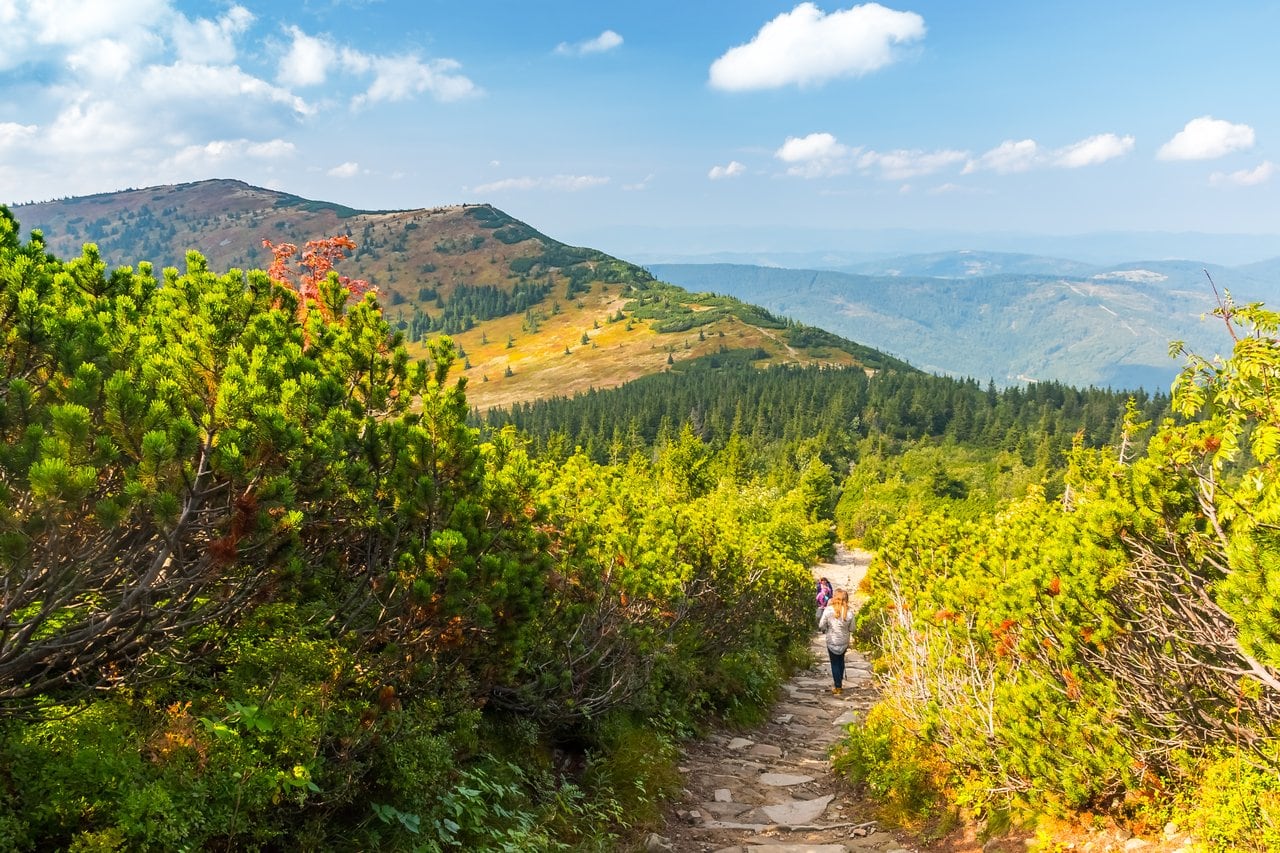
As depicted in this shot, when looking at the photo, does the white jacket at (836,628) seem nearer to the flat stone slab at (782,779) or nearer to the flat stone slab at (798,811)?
the flat stone slab at (782,779)

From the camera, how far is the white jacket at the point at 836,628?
1404 cm

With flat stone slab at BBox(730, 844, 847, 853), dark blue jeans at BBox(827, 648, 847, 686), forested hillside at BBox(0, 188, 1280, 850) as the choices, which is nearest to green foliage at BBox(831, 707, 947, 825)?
forested hillside at BBox(0, 188, 1280, 850)

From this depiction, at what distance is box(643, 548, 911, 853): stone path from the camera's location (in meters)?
7.68

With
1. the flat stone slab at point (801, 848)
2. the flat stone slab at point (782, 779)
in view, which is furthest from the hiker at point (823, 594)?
the flat stone slab at point (801, 848)

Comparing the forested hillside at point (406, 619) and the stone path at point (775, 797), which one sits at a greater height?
the forested hillside at point (406, 619)

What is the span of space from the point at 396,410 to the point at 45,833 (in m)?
3.20

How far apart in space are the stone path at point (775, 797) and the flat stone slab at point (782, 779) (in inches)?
0.5

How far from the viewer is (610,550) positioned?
9.40 m

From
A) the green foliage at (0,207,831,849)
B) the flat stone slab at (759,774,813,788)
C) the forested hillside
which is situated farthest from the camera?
the flat stone slab at (759,774,813,788)

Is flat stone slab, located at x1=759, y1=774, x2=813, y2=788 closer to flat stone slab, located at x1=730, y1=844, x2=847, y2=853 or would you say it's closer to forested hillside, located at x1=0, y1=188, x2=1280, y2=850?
forested hillside, located at x1=0, y1=188, x2=1280, y2=850

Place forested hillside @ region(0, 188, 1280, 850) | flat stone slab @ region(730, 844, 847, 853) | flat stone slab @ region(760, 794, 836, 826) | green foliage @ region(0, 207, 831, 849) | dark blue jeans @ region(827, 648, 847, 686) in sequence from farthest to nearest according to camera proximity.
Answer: dark blue jeans @ region(827, 648, 847, 686)
flat stone slab @ region(760, 794, 836, 826)
flat stone slab @ region(730, 844, 847, 853)
forested hillside @ region(0, 188, 1280, 850)
green foliage @ region(0, 207, 831, 849)

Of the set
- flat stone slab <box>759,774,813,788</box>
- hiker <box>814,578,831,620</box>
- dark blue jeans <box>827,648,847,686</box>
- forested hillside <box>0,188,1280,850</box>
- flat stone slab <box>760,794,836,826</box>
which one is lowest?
hiker <box>814,578,831,620</box>

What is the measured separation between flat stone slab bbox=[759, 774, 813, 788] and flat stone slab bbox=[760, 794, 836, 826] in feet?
2.09

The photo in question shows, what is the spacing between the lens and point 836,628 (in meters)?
14.0
